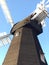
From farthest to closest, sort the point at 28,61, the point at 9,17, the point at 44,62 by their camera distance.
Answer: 1. the point at 9,17
2. the point at 44,62
3. the point at 28,61

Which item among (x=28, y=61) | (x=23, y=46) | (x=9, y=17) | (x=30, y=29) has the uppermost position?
(x=9, y=17)

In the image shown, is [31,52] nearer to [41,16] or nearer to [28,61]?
[28,61]

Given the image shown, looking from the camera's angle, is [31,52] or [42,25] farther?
[42,25]

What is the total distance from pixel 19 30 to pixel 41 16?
2768 millimetres

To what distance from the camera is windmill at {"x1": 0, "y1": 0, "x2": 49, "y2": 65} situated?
61.9 ft

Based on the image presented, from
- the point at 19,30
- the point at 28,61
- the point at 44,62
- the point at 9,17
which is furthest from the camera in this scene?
the point at 9,17

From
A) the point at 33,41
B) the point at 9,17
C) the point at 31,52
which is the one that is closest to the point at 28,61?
the point at 31,52

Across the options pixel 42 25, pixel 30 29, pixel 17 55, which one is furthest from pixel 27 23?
pixel 17 55

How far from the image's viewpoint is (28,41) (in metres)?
20.4

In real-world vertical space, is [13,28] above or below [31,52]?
above

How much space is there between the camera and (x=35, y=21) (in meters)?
21.3

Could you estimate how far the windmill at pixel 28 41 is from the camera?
18.9 meters

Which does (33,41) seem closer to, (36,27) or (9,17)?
Result: (36,27)

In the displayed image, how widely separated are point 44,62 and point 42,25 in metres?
4.35
